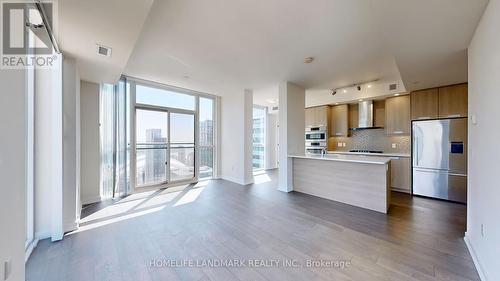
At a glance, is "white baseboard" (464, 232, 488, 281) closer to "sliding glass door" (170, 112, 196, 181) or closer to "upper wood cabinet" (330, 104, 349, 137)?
"upper wood cabinet" (330, 104, 349, 137)

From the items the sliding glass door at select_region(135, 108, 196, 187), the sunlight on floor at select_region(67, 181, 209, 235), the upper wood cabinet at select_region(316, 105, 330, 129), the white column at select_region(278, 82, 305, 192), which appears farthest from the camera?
the upper wood cabinet at select_region(316, 105, 330, 129)

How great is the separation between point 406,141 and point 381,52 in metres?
3.10

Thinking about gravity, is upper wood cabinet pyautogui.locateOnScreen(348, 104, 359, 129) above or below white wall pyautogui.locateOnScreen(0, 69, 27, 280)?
above

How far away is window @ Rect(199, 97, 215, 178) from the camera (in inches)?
234

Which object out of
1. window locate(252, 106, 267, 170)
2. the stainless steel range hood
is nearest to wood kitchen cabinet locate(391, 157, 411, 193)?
the stainless steel range hood

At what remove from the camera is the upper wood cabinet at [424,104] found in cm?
413

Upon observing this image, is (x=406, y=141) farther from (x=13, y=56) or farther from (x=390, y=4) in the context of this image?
(x=13, y=56)

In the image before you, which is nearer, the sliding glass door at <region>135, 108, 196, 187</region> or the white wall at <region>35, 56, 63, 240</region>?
the white wall at <region>35, 56, 63, 240</region>

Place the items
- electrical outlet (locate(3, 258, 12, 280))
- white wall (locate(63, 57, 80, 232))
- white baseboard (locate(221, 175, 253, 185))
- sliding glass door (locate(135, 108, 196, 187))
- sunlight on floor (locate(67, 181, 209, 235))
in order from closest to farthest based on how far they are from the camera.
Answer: electrical outlet (locate(3, 258, 12, 280)) < white wall (locate(63, 57, 80, 232)) < sunlight on floor (locate(67, 181, 209, 235)) < sliding glass door (locate(135, 108, 196, 187)) < white baseboard (locate(221, 175, 253, 185))

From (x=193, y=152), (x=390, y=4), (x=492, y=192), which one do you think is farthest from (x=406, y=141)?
(x=193, y=152)

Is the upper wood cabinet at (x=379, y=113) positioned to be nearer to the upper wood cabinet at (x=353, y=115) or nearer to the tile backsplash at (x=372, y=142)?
the tile backsplash at (x=372, y=142)

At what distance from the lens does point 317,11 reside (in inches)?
82.5

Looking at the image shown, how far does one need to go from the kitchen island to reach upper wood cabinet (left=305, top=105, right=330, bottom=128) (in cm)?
218

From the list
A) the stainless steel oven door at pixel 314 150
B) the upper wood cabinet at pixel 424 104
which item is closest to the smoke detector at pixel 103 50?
the stainless steel oven door at pixel 314 150
